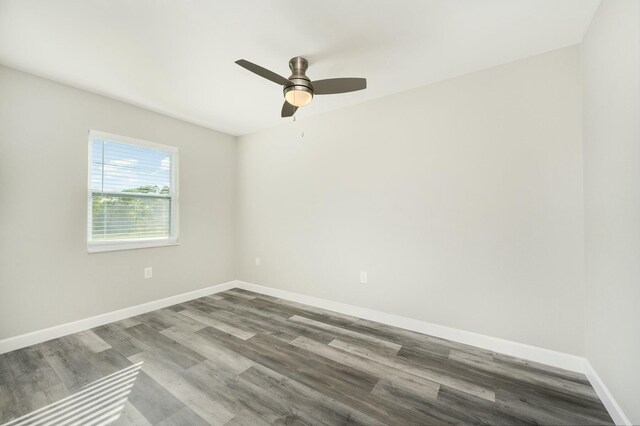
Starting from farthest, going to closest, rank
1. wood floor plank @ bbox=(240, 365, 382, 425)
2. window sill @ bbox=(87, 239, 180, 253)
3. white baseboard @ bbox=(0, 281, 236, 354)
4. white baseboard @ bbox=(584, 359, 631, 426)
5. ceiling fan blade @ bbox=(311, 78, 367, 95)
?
1. window sill @ bbox=(87, 239, 180, 253)
2. white baseboard @ bbox=(0, 281, 236, 354)
3. ceiling fan blade @ bbox=(311, 78, 367, 95)
4. wood floor plank @ bbox=(240, 365, 382, 425)
5. white baseboard @ bbox=(584, 359, 631, 426)

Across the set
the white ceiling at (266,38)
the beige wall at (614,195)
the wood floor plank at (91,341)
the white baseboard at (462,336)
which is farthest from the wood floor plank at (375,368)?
the white ceiling at (266,38)

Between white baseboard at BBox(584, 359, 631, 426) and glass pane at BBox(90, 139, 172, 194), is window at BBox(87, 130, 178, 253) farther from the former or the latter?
white baseboard at BBox(584, 359, 631, 426)

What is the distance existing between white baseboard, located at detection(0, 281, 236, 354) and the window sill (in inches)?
28.1

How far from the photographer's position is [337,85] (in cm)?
210

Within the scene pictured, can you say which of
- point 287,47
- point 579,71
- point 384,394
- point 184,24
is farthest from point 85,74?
point 579,71

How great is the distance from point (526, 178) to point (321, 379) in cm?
233

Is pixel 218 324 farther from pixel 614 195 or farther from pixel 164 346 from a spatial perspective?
pixel 614 195

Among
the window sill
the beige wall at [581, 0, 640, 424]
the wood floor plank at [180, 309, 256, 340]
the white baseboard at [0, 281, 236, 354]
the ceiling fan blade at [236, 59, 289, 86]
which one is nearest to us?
the beige wall at [581, 0, 640, 424]

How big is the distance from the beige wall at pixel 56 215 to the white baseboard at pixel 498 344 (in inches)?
91.6

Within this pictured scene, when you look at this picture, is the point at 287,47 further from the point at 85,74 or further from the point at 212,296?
the point at 212,296

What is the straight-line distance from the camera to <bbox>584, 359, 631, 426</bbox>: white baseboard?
1460 mm

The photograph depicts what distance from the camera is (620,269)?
1.49m

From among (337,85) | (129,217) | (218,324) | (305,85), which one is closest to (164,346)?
(218,324)

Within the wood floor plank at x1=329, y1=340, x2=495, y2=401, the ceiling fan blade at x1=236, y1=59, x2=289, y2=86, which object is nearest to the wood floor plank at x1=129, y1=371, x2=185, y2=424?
the wood floor plank at x1=329, y1=340, x2=495, y2=401
